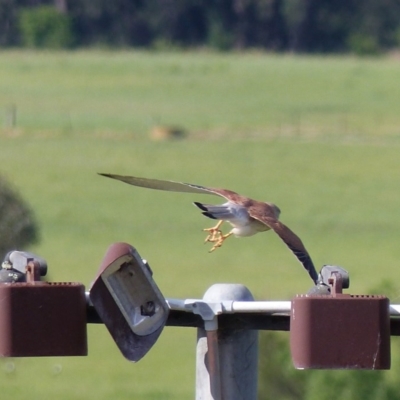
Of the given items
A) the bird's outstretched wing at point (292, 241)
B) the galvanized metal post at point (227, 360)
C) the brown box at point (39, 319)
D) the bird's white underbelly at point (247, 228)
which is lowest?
the bird's white underbelly at point (247, 228)

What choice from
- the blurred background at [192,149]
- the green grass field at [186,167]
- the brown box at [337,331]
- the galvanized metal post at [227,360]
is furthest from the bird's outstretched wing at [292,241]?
the green grass field at [186,167]

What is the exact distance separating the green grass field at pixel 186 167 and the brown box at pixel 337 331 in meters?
15.6

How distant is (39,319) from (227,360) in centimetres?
39

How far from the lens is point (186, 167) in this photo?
137 feet

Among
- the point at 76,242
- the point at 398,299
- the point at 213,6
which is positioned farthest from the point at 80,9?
the point at 398,299

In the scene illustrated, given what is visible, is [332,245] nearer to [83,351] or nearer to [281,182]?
[281,182]

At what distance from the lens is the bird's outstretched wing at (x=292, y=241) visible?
13.4 feet

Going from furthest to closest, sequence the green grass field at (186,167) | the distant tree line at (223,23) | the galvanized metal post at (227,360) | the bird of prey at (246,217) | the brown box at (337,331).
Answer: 1. the distant tree line at (223,23)
2. the green grass field at (186,167)
3. the bird of prey at (246,217)
4. the galvanized metal post at (227,360)
5. the brown box at (337,331)

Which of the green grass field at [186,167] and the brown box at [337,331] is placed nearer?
the brown box at [337,331]

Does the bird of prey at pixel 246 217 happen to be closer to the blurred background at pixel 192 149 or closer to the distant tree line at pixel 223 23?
the blurred background at pixel 192 149

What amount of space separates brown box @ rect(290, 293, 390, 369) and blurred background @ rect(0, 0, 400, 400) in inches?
235

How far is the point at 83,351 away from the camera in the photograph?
8.82 ft

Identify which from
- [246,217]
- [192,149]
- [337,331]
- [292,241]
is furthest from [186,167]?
[337,331]

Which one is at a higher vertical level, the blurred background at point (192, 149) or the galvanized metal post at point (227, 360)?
the galvanized metal post at point (227, 360)
